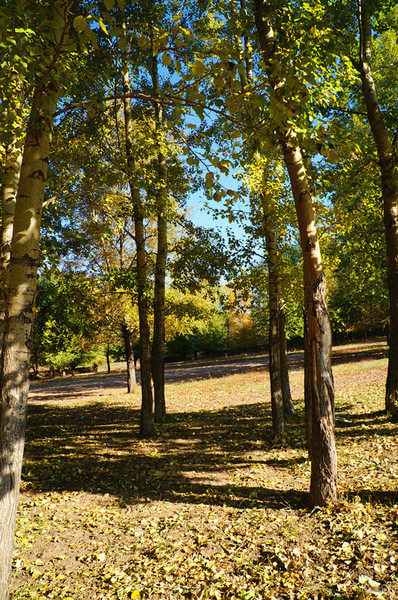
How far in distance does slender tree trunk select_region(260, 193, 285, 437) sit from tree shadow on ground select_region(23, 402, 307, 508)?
577mm

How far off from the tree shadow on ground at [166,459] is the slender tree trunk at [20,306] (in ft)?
9.81

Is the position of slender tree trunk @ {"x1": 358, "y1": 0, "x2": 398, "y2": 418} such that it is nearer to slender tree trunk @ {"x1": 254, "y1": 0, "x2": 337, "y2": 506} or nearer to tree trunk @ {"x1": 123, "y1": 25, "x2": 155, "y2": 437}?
slender tree trunk @ {"x1": 254, "y1": 0, "x2": 337, "y2": 506}

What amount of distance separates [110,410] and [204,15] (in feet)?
45.3

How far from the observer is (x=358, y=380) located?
15773 mm

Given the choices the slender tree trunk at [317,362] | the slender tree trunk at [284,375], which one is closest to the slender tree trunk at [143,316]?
the slender tree trunk at [284,375]

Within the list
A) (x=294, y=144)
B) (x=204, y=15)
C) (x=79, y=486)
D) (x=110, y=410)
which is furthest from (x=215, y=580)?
(x=204, y=15)

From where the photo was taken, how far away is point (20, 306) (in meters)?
3.14

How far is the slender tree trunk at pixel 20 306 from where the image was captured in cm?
300

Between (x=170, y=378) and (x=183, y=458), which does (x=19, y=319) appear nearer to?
(x=183, y=458)

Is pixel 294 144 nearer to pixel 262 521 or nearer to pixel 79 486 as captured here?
pixel 262 521

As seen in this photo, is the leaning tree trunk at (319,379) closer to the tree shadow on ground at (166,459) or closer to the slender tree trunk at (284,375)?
the tree shadow on ground at (166,459)

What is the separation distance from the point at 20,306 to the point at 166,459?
18.1 ft

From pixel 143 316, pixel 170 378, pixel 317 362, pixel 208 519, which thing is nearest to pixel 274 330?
pixel 143 316

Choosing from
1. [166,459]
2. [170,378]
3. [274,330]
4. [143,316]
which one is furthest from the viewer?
[170,378]
